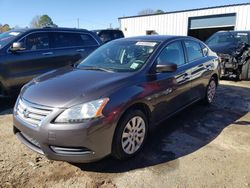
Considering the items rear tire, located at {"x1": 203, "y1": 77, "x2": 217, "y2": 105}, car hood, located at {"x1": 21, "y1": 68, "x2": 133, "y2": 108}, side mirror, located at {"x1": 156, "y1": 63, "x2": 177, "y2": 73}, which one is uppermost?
side mirror, located at {"x1": 156, "y1": 63, "x2": 177, "y2": 73}

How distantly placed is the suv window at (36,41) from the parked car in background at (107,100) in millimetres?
2118

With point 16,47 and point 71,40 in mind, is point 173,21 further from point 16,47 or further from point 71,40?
point 16,47

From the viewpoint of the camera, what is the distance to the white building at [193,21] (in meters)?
17.5

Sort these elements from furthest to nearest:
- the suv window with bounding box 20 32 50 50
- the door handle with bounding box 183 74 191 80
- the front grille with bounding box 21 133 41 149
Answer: the suv window with bounding box 20 32 50 50 < the door handle with bounding box 183 74 191 80 < the front grille with bounding box 21 133 41 149

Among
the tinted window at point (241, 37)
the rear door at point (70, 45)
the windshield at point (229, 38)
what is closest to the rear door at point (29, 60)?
the rear door at point (70, 45)

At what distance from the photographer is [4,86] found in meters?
5.17

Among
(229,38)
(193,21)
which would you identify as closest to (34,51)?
(229,38)

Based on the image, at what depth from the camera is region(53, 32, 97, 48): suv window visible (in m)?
6.23

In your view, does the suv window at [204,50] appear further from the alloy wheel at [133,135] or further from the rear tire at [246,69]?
the rear tire at [246,69]

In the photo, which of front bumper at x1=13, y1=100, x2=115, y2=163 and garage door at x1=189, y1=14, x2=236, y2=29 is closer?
front bumper at x1=13, y1=100, x2=115, y2=163

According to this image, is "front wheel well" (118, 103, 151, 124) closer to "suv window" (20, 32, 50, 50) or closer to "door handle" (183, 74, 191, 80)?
"door handle" (183, 74, 191, 80)

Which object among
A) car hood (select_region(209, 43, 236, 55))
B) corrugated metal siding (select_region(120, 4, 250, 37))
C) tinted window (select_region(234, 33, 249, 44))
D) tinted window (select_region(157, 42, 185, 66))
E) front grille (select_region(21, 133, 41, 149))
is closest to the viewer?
front grille (select_region(21, 133, 41, 149))

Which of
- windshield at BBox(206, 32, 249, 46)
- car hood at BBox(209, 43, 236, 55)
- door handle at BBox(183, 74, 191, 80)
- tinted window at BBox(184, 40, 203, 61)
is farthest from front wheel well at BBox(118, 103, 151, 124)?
windshield at BBox(206, 32, 249, 46)

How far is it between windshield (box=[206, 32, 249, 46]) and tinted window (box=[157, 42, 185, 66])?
16.9 ft
